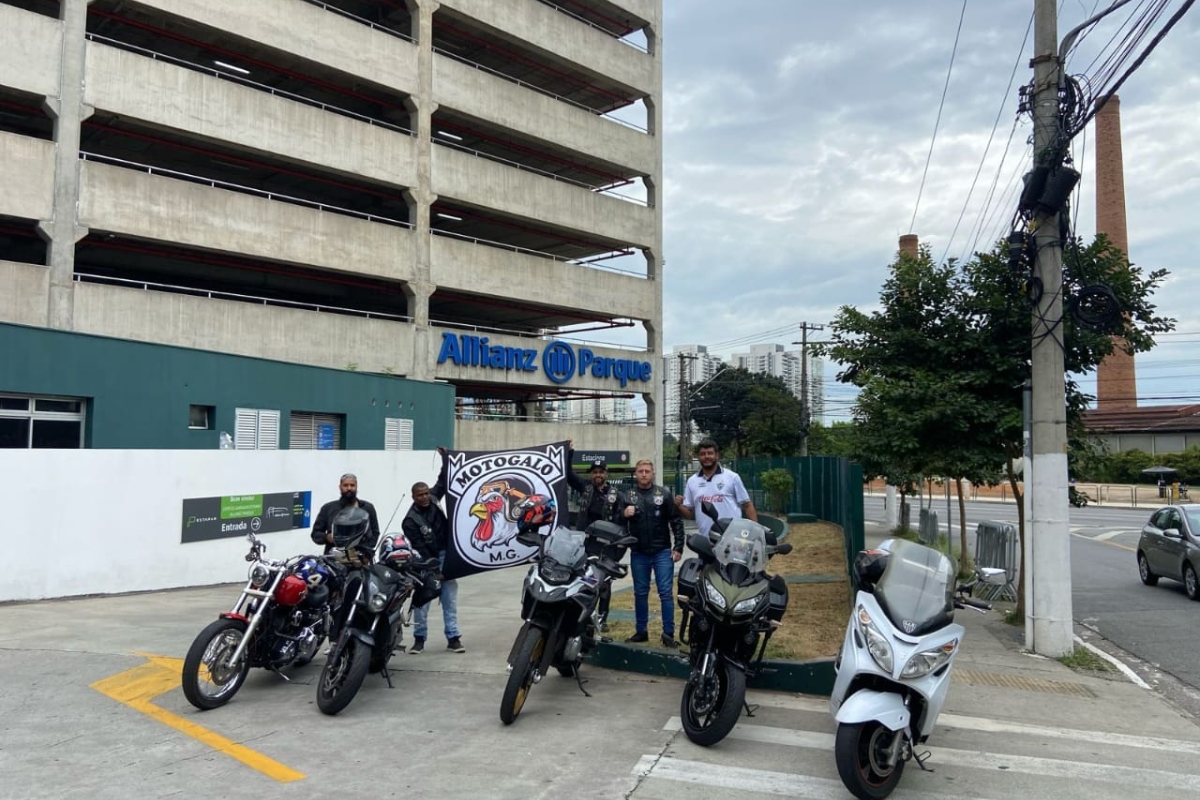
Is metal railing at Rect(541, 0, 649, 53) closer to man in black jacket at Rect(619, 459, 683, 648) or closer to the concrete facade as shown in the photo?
the concrete facade

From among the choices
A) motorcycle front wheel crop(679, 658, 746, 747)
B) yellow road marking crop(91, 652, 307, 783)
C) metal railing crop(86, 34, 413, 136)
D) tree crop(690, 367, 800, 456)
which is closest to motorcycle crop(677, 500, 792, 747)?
motorcycle front wheel crop(679, 658, 746, 747)

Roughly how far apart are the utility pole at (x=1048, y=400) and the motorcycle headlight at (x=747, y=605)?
4.73 m

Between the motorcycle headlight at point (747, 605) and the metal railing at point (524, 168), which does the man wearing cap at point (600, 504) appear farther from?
the metal railing at point (524, 168)

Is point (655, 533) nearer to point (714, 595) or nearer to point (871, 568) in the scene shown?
point (714, 595)

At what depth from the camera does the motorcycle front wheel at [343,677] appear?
631 cm

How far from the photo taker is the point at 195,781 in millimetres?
5062

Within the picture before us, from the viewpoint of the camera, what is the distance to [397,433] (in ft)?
70.2

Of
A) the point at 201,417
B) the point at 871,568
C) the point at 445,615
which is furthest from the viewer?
the point at 201,417

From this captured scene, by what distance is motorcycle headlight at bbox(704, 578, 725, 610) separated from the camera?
19.4 feet

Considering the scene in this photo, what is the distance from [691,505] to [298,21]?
27.0m

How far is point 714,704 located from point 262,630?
351 cm

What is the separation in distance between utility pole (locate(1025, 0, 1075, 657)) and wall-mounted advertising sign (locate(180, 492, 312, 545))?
10.0 metres

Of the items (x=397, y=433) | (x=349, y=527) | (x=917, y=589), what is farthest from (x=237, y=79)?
(x=917, y=589)

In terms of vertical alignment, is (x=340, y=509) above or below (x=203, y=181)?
below
